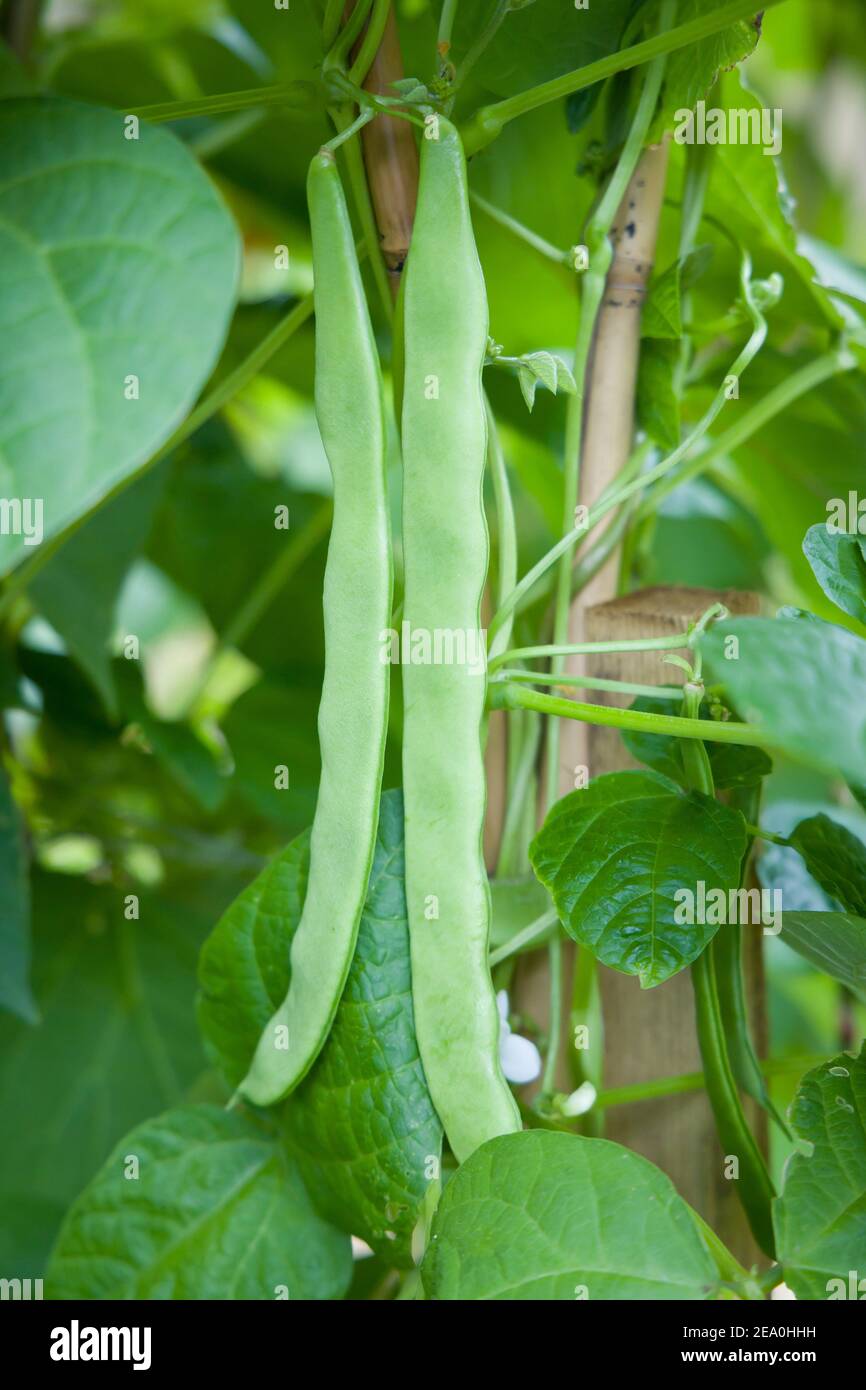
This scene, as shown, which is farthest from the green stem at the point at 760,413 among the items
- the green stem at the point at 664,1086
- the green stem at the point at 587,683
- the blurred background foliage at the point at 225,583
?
the green stem at the point at 664,1086

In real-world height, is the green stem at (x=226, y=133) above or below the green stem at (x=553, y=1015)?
above

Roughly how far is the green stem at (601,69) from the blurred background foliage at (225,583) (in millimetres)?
63

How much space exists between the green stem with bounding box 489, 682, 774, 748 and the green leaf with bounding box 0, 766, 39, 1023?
278mm

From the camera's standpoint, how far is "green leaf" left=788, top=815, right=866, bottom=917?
15.6 inches

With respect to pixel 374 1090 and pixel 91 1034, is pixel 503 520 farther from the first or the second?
pixel 91 1034

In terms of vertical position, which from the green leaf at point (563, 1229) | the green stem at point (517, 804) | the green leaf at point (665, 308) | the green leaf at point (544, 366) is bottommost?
the green leaf at point (563, 1229)

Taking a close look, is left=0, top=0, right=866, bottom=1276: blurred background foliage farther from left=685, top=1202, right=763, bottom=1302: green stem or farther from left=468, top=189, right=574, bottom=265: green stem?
left=685, top=1202, right=763, bottom=1302: green stem

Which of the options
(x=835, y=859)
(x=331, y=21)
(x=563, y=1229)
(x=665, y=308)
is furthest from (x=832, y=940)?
(x=331, y=21)

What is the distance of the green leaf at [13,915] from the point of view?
520mm

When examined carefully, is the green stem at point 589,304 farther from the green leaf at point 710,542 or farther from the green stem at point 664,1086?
the green leaf at point 710,542

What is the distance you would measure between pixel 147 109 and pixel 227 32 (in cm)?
51

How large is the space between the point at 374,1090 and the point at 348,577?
0.57ft
